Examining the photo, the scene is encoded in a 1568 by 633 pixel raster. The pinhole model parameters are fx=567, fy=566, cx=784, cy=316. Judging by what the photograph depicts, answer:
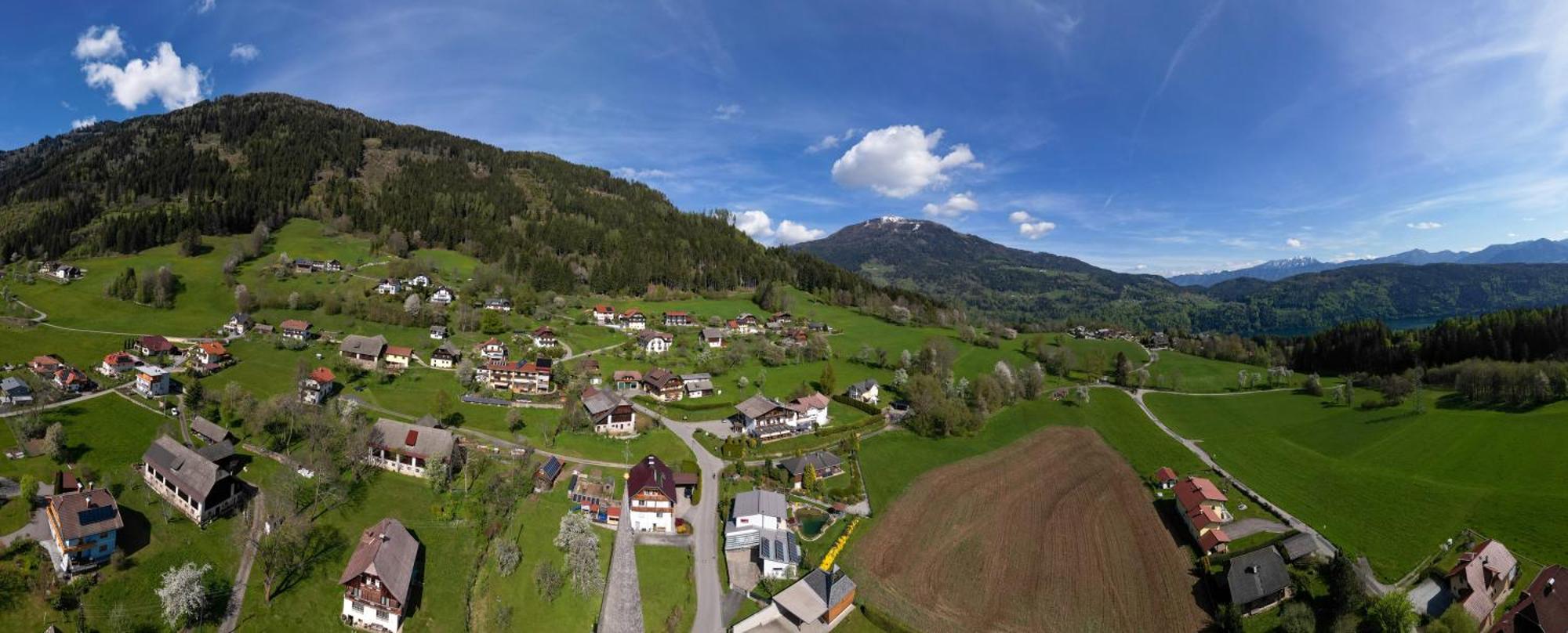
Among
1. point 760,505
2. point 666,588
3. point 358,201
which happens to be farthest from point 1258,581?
point 358,201

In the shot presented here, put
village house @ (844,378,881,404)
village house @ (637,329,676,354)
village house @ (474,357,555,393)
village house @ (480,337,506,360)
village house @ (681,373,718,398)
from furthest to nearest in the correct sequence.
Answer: village house @ (637,329,676,354)
village house @ (480,337,506,360)
village house @ (844,378,881,404)
village house @ (681,373,718,398)
village house @ (474,357,555,393)

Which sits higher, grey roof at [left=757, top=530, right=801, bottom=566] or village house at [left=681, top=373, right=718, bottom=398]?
village house at [left=681, top=373, right=718, bottom=398]

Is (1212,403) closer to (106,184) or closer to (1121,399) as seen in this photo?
(1121,399)

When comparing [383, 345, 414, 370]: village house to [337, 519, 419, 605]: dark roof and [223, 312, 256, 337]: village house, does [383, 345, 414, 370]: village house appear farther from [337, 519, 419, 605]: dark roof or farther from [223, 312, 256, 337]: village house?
[337, 519, 419, 605]: dark roof

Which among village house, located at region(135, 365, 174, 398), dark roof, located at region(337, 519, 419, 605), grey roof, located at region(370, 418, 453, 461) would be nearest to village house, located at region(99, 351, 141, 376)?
village house, located at region(135, 365, 174, 398)

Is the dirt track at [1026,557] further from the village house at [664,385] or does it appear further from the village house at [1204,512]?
the village house at [664,385]

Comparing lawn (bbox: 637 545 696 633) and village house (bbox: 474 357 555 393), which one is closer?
lawn (bbox: 637 545 696 633)

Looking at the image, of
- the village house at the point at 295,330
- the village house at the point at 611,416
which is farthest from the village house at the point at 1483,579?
the village house at the point at 295,330

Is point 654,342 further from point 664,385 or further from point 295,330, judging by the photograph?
point 295,330
